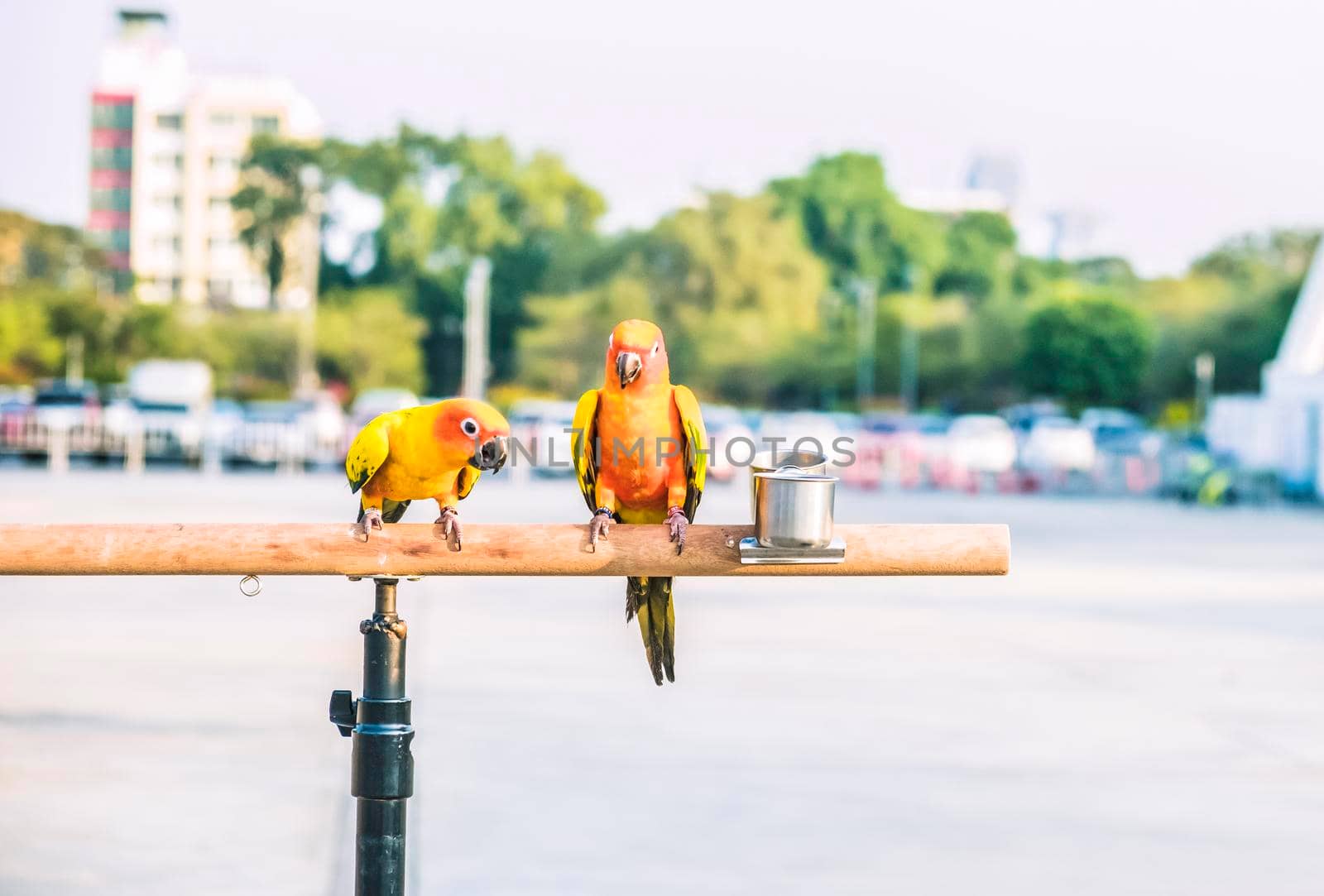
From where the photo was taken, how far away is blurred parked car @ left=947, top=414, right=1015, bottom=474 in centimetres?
3366

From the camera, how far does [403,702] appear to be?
416cm

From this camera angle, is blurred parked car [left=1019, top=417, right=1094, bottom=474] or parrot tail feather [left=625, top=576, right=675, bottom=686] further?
blurred parked car [left=1019, top=417, right=1094, bottom=474]

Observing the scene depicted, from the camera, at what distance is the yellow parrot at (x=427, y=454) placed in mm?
4043

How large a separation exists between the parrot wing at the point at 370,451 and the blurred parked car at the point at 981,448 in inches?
1141

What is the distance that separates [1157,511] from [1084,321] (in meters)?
30.6

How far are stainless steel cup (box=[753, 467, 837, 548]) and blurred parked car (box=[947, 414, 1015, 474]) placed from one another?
2911 cm

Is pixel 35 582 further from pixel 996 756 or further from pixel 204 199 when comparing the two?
pixel 204 199

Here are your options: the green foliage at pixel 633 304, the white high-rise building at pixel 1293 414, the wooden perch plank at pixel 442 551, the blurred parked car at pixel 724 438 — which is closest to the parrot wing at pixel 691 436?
the wooden perch plank at pixel 442 551

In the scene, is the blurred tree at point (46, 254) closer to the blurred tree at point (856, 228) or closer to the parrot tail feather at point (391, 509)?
the blurred tree at point (856, 228)

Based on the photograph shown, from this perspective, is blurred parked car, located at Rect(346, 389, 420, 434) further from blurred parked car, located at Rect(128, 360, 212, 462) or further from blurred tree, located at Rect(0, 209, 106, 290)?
blurred tree, located at Rect(0, 209, 106, 290)

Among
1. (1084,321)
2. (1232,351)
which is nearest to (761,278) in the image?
(1084,321)

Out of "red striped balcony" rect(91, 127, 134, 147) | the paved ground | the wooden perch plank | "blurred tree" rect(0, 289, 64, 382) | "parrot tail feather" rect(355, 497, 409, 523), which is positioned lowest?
the paved ground

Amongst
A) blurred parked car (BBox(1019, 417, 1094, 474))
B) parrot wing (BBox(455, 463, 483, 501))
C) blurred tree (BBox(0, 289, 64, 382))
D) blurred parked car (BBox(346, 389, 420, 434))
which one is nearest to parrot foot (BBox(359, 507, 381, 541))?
parrot wing (BBox(455, 463, 483, 501))

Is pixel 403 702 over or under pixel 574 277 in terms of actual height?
under
